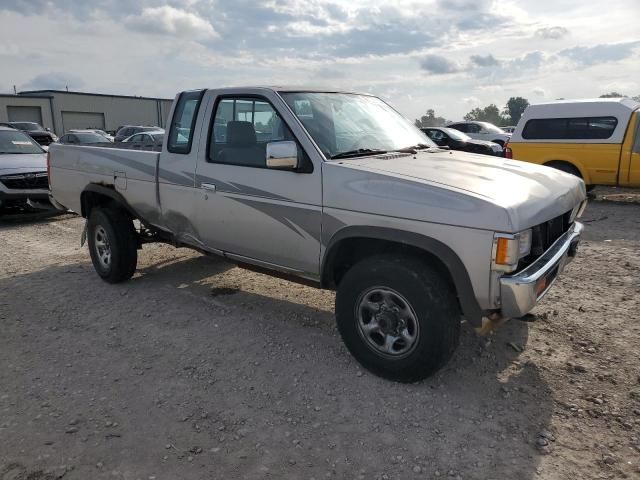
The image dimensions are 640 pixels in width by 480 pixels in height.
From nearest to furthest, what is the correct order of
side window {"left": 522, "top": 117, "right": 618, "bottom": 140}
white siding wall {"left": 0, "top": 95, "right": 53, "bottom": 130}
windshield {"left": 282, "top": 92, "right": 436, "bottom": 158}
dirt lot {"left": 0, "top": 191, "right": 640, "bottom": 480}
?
dirt lot {"left": 0, "top": 191, "right": 640, "bottom": 480} < windshield {"left": 282, "top": 92, "right": 436, "bottom": 158} < side window {"left": 522, "top": 117, "right": 618, "bottom": 140} < white siding wall {"left": 0, "top": 95, "right": 53, "bottom": 130}

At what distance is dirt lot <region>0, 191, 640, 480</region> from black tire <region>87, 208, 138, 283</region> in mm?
253

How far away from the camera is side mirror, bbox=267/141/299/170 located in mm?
3547

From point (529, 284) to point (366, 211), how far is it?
1088 mm

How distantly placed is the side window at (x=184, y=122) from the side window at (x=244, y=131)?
0.27 meters

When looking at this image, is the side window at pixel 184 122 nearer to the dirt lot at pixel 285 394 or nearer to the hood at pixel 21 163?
the dirt lot at pixel 285 394

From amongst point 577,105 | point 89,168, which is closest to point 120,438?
point 89,168

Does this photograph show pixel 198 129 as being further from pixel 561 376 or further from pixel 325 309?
pixel 561 376

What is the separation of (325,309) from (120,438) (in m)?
2.29

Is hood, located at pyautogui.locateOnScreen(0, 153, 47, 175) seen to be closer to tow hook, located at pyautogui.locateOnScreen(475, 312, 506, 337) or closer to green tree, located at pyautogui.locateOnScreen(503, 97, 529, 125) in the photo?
tow hook, located at pyautogui.locateOnScreen(475, 312, 506, 337)

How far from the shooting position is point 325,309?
4.86 metres

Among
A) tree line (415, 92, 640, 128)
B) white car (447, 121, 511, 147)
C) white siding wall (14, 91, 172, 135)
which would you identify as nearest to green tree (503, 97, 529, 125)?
tree line (415, 92, 640, 128)

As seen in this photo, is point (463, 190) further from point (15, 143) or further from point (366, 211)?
point (15, 143)

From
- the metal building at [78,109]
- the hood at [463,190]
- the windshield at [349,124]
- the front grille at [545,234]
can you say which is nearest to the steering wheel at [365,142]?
the windshield at [349,124]

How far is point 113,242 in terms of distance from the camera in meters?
5.42
